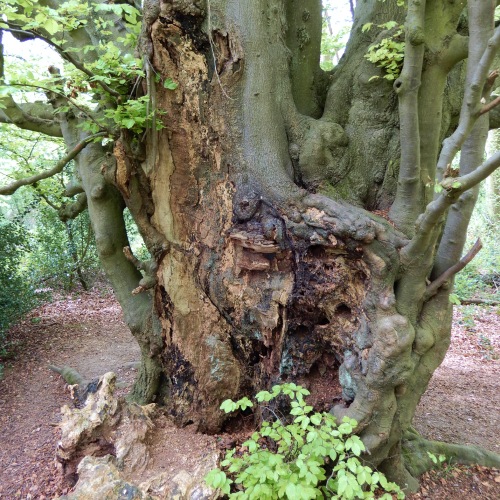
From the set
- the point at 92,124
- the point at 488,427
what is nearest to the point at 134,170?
the point at 92,124

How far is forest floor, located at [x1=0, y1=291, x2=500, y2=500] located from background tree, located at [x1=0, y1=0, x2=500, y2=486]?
14.2 inches

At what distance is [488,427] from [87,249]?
10.2 m

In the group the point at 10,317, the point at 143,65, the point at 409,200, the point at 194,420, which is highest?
the point at 143,65

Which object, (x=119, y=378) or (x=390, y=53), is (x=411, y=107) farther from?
(x=119, y=378)

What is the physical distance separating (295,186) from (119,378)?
4366mm

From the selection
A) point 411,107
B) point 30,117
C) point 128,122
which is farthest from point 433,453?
point 30,117

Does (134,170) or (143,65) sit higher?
(143,65)

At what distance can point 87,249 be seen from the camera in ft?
36.7

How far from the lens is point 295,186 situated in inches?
120

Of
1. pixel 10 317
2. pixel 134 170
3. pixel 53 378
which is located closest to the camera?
pixel 134 170

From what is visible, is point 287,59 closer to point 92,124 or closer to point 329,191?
point 329,191

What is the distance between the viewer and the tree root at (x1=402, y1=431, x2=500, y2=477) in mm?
3579

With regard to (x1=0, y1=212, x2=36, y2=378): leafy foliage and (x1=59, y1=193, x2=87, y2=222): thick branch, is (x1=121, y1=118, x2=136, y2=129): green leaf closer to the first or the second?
(x1=59, y1=193, x2=87, y2=222): thick branch

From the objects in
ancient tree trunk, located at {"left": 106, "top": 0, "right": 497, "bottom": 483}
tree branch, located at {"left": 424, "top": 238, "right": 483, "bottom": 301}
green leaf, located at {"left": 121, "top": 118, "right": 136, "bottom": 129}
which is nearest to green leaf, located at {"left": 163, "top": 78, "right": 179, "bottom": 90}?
ancient tree trunk, located at {"left": 106, "top": 0, "right": 497, "bottom": 483}
